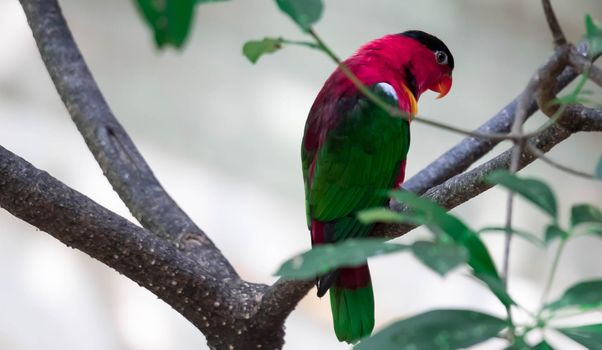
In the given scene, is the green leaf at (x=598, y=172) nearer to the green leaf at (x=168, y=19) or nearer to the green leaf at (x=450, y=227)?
the green leaf at (x=450, y=227)

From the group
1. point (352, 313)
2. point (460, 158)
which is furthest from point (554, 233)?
point (460, 158)

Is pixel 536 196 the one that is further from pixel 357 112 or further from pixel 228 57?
pixel 228 57

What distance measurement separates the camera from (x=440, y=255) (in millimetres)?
502

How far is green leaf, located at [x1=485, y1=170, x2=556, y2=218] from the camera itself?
0.58 m

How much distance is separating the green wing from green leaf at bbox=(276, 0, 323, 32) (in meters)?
0.77

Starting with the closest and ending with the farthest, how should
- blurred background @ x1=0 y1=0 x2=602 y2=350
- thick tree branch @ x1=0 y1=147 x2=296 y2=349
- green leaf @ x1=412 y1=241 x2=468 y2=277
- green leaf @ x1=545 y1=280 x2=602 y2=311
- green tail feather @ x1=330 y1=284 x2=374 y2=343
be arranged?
green leaf @ x1=412 y1=241 x2=468 y2=277 → green leaf @ x1=545 y1=280 x2=602 y2=311 → thick tree branch @ x1=0 y1=147 x2=296 y2=349 → green tail feather @ x1=330 y1=284 x2=374 y2=343 → blurred background @ x1=0 y1=0 x2=602 y2=350

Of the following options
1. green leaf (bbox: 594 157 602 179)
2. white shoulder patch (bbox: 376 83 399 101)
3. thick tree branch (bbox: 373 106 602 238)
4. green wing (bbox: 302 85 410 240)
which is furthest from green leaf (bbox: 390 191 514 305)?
white shoulder patch (bbox: 376 83 399 101)

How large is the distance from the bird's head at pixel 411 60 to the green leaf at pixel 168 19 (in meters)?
1.06

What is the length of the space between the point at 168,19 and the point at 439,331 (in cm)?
27

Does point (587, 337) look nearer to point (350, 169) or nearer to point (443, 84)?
point (350, 169)

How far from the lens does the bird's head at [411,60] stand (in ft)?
5.20

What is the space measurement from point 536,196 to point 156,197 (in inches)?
38.4

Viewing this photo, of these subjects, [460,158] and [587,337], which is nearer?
[587,337]

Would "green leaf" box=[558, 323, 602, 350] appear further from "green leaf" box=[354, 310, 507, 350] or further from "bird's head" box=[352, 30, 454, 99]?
"bird's head" box=[352, 30, 454, 99]
